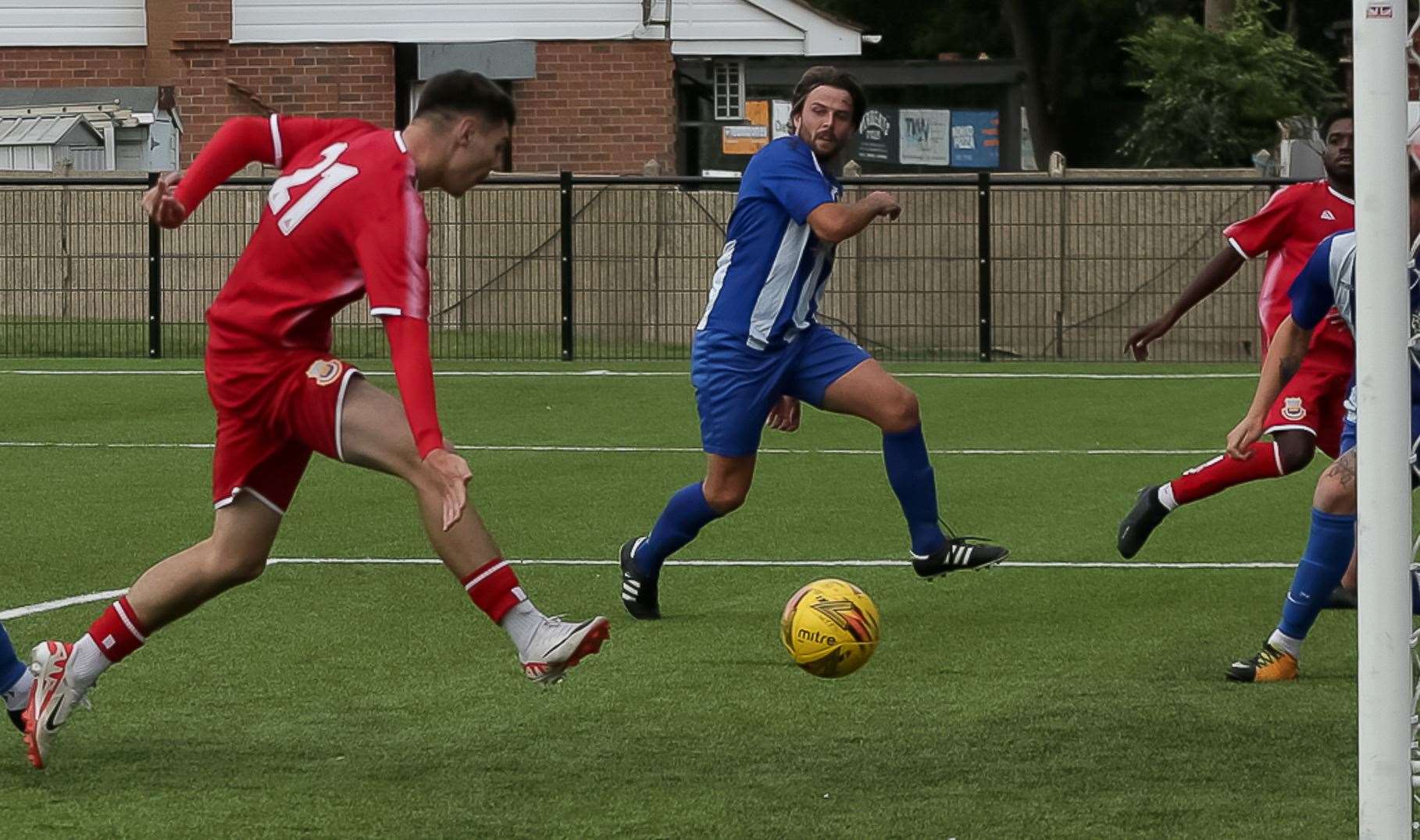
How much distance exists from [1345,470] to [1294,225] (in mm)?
2106

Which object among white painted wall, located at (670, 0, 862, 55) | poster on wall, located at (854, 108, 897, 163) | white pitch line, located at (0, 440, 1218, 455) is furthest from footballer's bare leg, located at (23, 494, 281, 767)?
poster on wall, located at (854, 108, 897, 163)

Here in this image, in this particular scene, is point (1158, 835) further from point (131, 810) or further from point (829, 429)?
point (829, 429)

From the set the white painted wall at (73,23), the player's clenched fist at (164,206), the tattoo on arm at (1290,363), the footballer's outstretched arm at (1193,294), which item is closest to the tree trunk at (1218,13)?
the white painted wall at (73,23)

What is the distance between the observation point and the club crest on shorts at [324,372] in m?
5.58

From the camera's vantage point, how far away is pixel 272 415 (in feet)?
18.5

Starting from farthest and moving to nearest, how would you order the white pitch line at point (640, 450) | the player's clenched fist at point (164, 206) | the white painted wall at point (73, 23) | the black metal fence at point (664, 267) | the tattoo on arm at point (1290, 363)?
the white painted wall at point (73, 23)
the black metal fence at point (664, 267)
the white pitch line at point (640, 450)
the tattoo on arm at point (1290, 363)
the player's clenched fist at point (164, 206)

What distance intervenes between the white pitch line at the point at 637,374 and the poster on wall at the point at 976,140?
14.8 metres

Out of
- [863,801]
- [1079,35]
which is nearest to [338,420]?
[863,801]

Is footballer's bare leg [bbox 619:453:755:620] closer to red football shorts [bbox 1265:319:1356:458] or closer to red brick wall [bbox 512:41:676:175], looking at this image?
red football shorts [bbox 1265:319:1356:458]

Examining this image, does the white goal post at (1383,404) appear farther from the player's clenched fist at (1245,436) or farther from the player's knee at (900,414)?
the player's knee at (900,414)

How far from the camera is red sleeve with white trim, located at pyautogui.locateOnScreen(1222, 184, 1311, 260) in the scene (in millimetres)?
8375

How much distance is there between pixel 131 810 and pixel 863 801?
5.71 ft

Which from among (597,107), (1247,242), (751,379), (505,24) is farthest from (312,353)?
(505,24)

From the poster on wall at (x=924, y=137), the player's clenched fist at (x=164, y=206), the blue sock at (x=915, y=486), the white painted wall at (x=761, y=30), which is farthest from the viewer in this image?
the poster on wall at (x=924, y=137)
